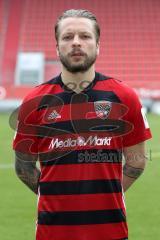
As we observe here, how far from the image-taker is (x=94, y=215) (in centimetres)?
237

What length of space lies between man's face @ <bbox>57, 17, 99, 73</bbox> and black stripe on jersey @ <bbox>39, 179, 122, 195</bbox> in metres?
0.48

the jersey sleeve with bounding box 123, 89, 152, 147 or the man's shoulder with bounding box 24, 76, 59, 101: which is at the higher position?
the man's shoulder with bounding box 24, 76, 59, 101

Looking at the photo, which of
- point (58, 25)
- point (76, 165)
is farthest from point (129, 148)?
point (58, 25)

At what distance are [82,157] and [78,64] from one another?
396 millimetres

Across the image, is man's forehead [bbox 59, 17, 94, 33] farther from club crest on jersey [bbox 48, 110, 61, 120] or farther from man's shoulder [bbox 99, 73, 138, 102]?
club crest on jersey [bbox 48, 110, 61, 120]

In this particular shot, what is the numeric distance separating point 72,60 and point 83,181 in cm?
52

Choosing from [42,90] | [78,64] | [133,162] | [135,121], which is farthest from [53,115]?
[133,162]

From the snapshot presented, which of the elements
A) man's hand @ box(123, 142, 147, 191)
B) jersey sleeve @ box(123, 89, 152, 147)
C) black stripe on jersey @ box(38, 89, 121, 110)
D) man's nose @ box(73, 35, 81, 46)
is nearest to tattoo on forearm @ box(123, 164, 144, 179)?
man's hand @ box(123, 142, 147, 191)

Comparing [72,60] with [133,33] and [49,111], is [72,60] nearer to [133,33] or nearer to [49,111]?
[49,111]

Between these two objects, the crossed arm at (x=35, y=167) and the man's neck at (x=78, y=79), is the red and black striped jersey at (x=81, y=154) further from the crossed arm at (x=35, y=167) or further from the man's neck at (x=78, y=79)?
the crossed arm at (x=35, y=167)

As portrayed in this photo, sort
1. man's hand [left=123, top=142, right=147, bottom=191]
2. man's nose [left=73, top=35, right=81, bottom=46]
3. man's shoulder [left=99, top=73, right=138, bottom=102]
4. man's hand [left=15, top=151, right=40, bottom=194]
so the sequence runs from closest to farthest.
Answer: man's nose [left=73, top=35, right=81, bottom=46] < man's shoulder [left=99, top=73, right=138, bottom=102] < man's hand [left=123, top=142, right=147, bottom=191] < man's hand [left=15, top=151, right=40, bottom=194]

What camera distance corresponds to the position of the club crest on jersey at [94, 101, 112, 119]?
2.40m

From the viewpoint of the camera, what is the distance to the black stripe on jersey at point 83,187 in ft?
7.68

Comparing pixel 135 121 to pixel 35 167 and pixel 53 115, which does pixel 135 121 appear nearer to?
pixel 53 115
